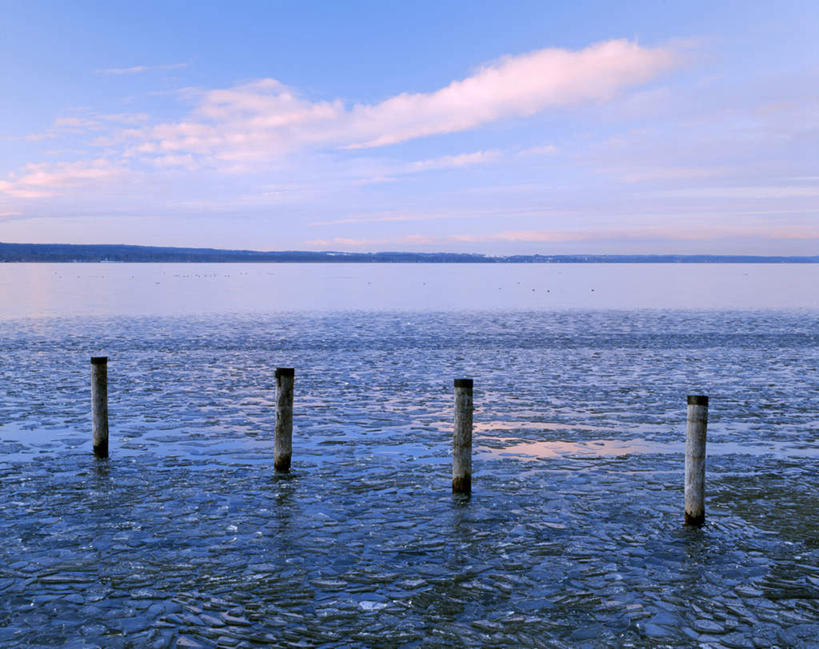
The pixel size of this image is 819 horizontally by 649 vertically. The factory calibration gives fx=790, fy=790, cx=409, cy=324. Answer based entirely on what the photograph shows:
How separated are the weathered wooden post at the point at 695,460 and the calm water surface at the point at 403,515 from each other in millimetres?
320

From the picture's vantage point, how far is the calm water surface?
889 cm

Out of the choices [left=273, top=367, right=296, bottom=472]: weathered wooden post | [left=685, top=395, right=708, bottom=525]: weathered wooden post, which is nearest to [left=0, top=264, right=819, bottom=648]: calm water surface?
[left=685, top=395, right=708, bottom=525]: weathered wooden post

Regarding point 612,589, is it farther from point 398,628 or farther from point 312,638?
point 312,638

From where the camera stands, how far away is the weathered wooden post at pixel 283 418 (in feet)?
48.6

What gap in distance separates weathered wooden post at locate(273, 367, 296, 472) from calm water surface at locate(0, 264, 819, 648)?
1.38ft

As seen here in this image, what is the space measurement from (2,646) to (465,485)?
7.71 m

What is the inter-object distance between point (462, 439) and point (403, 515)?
174 cm

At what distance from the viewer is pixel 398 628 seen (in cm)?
871

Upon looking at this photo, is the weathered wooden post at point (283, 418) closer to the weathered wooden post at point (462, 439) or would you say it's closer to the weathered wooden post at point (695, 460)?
the weathered wooden post at point (462, 439)

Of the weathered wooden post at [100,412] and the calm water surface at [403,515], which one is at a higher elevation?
the weathered wooden post at [100,412]

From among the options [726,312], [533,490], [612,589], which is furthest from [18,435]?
[726,312]

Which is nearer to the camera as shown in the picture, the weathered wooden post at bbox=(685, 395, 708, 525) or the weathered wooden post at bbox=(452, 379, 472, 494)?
the weathered wooden post at bbox=(685, 395, 708, 525)

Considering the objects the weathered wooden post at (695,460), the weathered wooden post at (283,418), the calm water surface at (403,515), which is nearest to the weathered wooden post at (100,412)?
the calm water surface at (403,515)

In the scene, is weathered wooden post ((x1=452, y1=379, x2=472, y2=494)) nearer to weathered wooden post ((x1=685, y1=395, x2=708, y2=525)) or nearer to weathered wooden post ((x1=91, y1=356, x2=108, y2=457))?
weathered wooden post ((x1=685, y1=395, x2=708, y2=525))
